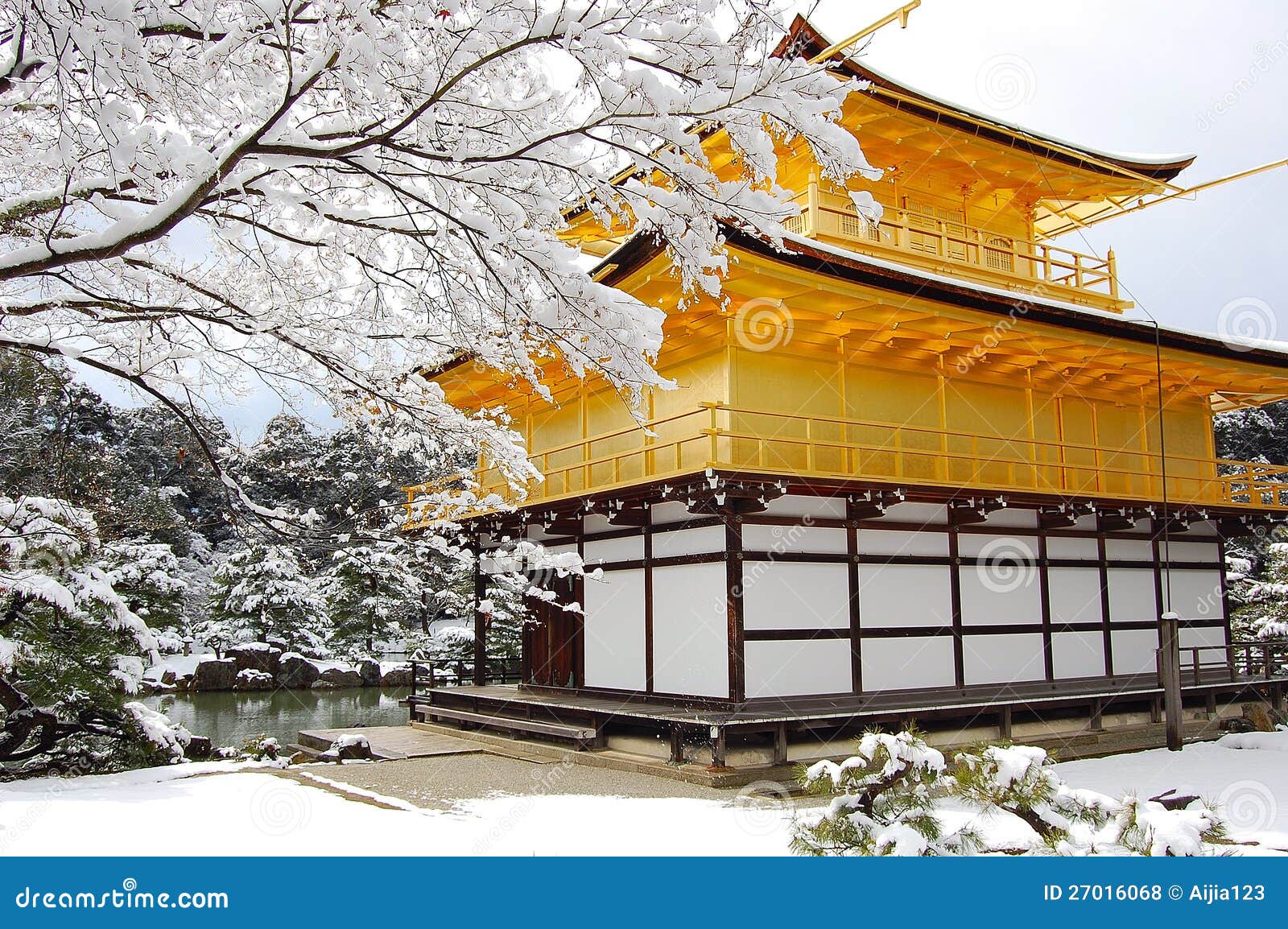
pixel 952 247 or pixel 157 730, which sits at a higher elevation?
pixel 952 247

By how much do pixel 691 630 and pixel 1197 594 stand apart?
11.2m

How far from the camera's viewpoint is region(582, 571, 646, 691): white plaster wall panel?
14000 millimetres

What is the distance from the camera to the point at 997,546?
14.9 meters

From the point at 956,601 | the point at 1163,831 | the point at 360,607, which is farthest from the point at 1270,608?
the point at 360,607

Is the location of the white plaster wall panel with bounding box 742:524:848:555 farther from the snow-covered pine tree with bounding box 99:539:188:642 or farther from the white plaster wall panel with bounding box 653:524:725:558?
the snow-covered pine tree with bounding box 99:539:188:642

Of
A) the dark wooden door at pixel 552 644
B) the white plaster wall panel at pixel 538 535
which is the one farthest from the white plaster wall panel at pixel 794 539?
the white plaster wall panel at pixel 538 535

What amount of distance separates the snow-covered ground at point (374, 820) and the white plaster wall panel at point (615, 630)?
431cm

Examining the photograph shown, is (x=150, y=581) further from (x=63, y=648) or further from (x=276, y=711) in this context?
(x=63, y=648)

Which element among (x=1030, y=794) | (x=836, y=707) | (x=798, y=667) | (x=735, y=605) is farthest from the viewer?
(x=798, y=667)

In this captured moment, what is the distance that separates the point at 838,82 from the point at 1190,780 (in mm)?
10845

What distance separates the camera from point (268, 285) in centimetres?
684

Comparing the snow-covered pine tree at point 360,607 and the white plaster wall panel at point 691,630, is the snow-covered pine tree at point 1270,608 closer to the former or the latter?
the white plaster wall panel at point 691,630

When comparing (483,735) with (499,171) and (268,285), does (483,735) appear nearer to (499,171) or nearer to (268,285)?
(268,285)

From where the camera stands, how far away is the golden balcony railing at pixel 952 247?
49.6 ft
